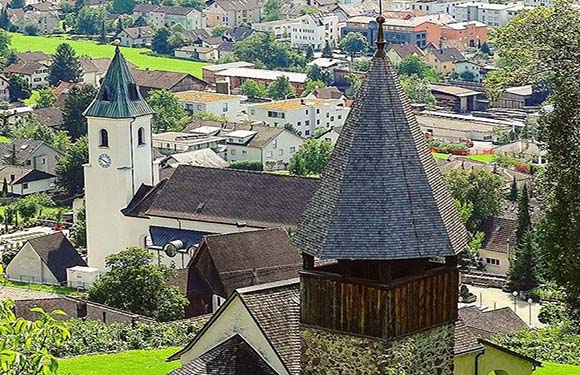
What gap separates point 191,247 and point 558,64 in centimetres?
2059

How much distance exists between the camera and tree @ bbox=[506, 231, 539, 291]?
129 ft

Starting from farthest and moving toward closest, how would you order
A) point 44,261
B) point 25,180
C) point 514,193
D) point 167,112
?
1. point 167,112
2. point 25,180
3. point 514,193
4. point 44,261

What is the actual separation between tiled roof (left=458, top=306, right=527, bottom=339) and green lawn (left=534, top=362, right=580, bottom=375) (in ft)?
22.4

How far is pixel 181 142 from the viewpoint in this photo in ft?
208

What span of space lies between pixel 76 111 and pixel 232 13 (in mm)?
62520

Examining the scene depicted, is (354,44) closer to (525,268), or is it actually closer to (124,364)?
(525,268)

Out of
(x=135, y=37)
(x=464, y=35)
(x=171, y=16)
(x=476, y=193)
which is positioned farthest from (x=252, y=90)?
(x=476, y=193)

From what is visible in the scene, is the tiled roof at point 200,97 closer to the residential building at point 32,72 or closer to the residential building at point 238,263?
the residential building at point 32,72

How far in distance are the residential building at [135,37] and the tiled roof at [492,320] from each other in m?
83.1

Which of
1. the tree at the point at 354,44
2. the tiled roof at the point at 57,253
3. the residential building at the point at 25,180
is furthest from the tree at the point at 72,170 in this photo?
the tree at the point at 354,44

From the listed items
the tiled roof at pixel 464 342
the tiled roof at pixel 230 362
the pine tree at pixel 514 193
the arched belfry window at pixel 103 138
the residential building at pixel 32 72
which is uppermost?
the tiled roof at pixel 230 362

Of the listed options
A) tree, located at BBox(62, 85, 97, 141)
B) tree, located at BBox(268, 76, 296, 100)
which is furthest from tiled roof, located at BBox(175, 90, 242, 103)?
tree, located at BBox(62, 85, 97, 141)

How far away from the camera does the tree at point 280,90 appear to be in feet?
286

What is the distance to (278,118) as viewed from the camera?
2940 inches
